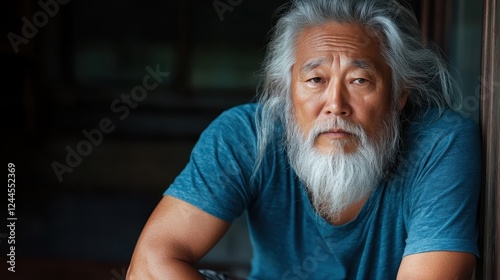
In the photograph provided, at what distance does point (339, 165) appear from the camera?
1.95 metres

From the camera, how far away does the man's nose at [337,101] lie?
73.8 inches

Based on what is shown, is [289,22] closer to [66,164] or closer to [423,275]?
[423,275]

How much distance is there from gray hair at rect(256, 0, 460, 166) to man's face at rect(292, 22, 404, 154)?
0.04 m

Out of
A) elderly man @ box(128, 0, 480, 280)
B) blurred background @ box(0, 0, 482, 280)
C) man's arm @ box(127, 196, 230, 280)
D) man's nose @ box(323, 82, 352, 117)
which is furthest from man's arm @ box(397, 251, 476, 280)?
blurred background @ box(0, 0, 482, 280)

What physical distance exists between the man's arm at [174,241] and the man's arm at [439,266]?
52cm

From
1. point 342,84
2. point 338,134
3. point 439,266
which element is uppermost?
point 342,84

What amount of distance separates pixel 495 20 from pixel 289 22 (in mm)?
632

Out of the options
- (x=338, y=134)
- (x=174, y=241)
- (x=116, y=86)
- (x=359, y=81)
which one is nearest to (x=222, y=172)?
(x=174, y=241)

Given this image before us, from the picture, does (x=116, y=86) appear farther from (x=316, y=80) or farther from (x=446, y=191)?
(x=446, y=191)

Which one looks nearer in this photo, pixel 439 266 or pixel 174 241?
pixel 439 266

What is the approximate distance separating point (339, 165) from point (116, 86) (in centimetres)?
486

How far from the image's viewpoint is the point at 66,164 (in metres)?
6.47

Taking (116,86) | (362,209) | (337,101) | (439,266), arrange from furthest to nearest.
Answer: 1. (116,86)
2. (362,209)
3. (337,101)
4. (439,266)

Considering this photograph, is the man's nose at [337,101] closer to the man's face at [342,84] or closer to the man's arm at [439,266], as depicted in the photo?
the man's face at [342,84]
